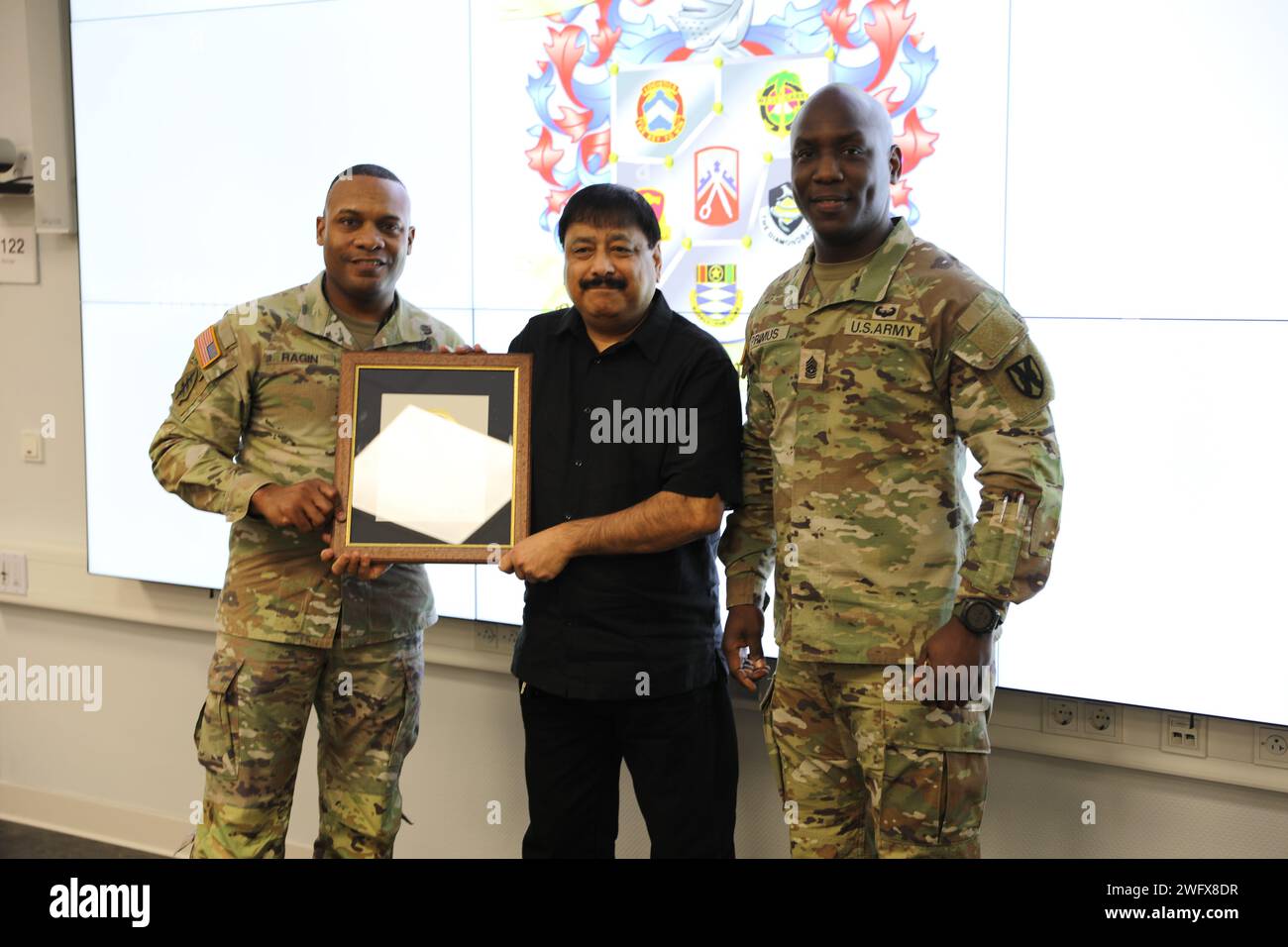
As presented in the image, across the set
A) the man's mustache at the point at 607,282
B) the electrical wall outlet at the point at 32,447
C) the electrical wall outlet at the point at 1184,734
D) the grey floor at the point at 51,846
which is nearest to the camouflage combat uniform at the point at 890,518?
the man's mustache at the point at 607,282

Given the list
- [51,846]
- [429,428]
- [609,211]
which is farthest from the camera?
[51,846]

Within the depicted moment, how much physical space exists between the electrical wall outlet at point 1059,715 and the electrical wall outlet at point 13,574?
3.08 metres

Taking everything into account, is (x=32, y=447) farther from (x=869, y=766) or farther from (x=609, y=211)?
(x=869, y=766)

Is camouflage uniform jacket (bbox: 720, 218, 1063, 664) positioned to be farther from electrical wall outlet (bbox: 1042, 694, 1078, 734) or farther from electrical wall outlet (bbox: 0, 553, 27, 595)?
electrical wall outlet (bbox: 0, 553, 27, 595)

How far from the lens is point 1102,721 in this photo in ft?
7.57

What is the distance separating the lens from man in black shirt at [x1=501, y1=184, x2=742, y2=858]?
1969mm

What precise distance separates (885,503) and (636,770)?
2.24 feet

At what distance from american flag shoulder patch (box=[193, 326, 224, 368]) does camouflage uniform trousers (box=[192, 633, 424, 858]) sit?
Result: 1.83 ft

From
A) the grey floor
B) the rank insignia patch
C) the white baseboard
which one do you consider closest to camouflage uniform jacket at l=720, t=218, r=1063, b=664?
the rank insignia patch

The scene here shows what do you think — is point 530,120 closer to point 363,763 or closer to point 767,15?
point 767,15

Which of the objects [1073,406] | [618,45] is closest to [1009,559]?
[1073,406]

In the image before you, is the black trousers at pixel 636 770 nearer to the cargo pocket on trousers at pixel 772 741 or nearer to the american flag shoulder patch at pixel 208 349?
the cargo pocket on trousers at pixel 772 741

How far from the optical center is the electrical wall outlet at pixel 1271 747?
2.16 metres

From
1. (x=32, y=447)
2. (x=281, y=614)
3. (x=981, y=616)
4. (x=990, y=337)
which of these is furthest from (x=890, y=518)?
(x=32, y=447)
